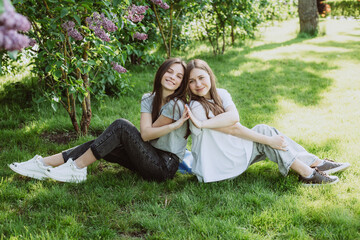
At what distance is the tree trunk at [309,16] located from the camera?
372 inches

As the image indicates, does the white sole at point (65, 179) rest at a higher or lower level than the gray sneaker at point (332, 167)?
higher

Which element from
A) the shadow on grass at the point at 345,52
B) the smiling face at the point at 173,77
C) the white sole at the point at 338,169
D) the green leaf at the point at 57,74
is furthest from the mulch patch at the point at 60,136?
the shadow on grass at the point at 345,52

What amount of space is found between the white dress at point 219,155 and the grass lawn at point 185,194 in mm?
90

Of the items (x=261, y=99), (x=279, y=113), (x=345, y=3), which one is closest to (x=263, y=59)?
(x=261, y=99)

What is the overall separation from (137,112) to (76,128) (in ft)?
3.14

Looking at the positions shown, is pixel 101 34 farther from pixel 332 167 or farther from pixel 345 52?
pixel 345 52

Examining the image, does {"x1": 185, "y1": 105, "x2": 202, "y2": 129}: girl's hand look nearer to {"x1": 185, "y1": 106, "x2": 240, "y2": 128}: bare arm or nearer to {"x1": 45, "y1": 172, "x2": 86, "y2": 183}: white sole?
{"x1": 185, "y1": 106, "x2": 240, "y2": 128}: bare arm

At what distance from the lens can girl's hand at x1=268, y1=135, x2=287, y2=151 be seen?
2.69 m

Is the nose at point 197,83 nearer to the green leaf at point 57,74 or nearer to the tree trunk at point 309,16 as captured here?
the green leaf at point 57,74

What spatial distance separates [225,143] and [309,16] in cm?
812

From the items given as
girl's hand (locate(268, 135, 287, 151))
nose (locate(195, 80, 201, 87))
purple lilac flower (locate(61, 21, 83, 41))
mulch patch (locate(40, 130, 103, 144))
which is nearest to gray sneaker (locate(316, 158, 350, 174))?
girl's hand (locate(268, 135, 287, 151))

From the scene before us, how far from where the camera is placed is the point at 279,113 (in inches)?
176

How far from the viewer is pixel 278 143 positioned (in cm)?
269

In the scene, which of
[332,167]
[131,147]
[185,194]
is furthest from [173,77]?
[332,167]
